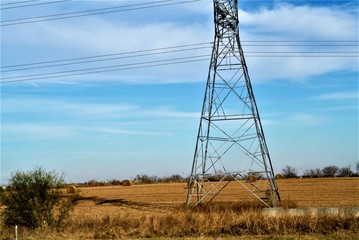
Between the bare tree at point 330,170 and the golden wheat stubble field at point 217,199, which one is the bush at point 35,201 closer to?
the golden wheat stubble field at point 217,199

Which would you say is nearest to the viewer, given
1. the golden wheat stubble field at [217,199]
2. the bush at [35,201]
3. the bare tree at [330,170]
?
the bush at [35,201]

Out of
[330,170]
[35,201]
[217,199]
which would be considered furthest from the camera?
[330,170]

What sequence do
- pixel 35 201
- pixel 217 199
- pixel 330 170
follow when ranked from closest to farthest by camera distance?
1. pixel 35 201
2. pixel 217 199
3. pixel 330 170

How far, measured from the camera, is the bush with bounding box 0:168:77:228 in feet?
78.1

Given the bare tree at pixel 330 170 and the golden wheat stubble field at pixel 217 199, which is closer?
the golden wheat stubble field at pixel 217 199

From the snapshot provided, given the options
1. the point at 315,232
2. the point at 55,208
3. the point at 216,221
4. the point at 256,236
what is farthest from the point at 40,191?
the point at 315,232

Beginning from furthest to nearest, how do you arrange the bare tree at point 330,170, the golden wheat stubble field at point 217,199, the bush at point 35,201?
the bare tree at point 330,170, the golden wheat stubble field at point 217,199, the bush at point 35,201

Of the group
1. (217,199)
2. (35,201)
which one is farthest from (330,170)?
(35,201)

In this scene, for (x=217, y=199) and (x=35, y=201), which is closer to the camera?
(x=35, y=201)

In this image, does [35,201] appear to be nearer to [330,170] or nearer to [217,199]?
[217,199]

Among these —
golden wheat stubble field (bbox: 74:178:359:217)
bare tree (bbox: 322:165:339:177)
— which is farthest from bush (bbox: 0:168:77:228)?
bare tree (bbox: 322:165:339:177)

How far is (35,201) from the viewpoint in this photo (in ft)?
78.3

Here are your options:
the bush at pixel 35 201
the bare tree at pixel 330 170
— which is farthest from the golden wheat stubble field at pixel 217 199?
the bare tree at pixel 330 170

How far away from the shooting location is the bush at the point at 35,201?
23.8 metres
